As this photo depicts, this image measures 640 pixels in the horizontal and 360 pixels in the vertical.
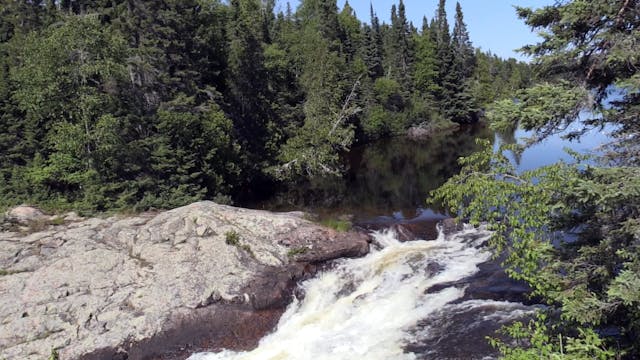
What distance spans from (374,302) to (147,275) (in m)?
8.19

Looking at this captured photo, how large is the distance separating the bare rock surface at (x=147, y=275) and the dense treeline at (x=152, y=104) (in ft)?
15.8

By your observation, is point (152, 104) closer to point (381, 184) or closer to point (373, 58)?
point (381, 184)

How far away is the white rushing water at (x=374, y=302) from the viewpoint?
1446cm

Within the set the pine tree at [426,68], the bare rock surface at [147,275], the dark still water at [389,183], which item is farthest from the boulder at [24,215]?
the pine tree at [426,68]

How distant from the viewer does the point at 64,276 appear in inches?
675

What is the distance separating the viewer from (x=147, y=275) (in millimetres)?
17516

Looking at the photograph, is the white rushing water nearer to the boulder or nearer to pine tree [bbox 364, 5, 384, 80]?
the boulder

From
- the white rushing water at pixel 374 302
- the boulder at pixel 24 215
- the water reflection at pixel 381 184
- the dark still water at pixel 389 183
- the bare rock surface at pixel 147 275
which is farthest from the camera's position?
the water reflection at pixel 381 184

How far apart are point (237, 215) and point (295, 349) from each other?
25.7ft

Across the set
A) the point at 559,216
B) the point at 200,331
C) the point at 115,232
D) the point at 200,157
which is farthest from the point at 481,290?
the point at 200,157

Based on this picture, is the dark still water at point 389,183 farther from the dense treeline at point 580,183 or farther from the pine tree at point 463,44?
the pine tree at point 463,44

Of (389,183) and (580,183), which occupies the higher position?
(580,183)

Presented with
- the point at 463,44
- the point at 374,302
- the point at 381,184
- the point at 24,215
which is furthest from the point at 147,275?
the point at 463,44

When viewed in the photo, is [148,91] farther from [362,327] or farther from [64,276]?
[362,327]
